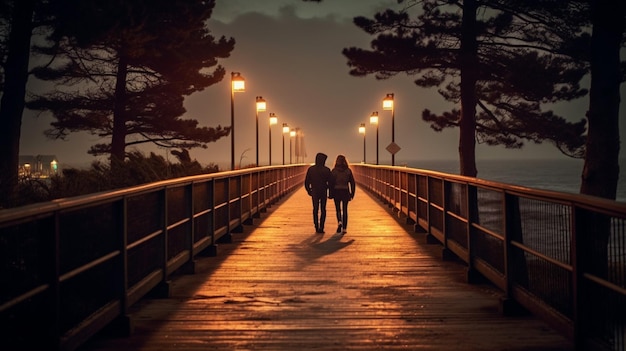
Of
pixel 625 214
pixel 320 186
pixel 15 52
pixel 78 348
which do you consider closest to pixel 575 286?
pixel 625 214

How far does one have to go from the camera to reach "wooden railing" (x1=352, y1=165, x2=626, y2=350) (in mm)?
4312

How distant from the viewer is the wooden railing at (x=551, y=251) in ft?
14.1

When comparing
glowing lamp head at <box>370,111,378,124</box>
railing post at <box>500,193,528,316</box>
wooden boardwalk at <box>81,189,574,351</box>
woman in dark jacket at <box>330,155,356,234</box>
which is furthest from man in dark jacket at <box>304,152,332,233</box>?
glowing lamp head at <box>370,111,378,124</box>

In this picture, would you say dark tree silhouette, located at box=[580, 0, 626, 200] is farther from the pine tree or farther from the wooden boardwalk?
the pine tree

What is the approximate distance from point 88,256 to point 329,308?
7.96ft

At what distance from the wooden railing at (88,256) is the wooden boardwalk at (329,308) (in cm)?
32

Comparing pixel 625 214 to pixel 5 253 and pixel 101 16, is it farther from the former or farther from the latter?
pixel 101 16

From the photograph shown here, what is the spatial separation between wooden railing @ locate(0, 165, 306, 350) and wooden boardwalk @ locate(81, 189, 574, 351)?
1.04 ft

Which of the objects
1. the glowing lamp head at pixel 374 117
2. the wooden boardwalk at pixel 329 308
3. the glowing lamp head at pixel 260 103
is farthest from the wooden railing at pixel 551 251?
the glowing lamp head at pixel 374 117

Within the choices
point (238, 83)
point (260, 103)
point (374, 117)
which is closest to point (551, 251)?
point (238, 83)

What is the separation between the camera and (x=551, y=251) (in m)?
5.30

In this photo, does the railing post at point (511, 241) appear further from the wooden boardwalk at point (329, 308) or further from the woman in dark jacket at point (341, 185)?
the woman in dark jacket at point (341, 185)

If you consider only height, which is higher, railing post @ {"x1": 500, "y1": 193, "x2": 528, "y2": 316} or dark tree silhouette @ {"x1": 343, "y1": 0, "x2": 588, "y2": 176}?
dark tree silhouette @ {"x1": 343, "y1": 0, "x2": 588, "y2": 176}

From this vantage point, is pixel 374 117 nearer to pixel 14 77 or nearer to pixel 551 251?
pixel 14 77
